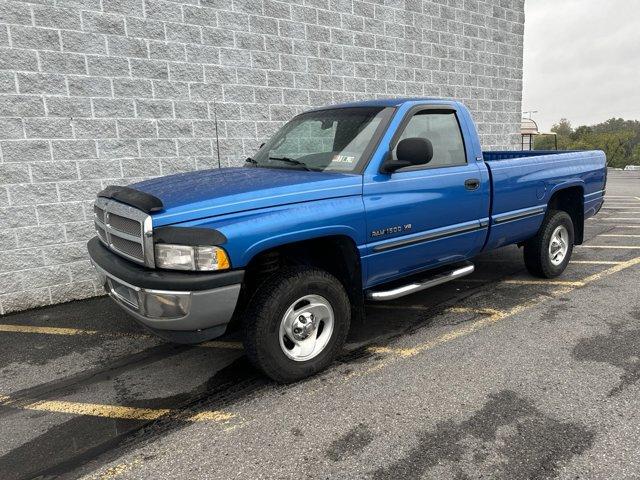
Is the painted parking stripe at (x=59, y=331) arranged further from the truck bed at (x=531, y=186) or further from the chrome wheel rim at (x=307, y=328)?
the truck bed at (x=531, y=186)

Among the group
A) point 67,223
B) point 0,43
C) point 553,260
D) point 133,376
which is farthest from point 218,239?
point 553,260

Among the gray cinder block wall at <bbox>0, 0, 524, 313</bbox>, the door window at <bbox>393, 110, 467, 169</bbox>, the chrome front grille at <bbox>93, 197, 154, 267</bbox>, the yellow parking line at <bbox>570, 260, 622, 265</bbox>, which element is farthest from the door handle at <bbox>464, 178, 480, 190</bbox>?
the gray cinder block wall at <bbox>0, 0, 524, 313</bbox>

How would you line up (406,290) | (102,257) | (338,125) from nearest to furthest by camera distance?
(102,257) → (406,290) → (338,125)

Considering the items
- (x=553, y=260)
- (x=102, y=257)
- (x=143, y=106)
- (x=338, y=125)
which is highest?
(x=143, y=106)

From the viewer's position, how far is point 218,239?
295 cm

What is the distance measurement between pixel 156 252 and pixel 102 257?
2.72 ft

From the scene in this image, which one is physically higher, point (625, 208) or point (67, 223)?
point (67, 223)

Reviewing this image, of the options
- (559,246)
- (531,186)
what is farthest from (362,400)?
(559,246)

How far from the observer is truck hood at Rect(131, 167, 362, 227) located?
3.04 m

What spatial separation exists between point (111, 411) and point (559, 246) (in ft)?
16.6

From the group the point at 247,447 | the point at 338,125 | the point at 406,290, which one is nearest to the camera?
the point at 247,447

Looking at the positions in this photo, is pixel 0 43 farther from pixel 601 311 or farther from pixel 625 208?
pixel 625 208

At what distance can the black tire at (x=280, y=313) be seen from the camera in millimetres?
3227

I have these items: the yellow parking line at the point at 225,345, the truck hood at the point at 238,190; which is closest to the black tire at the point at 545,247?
the truck hood at the point at 238,190
